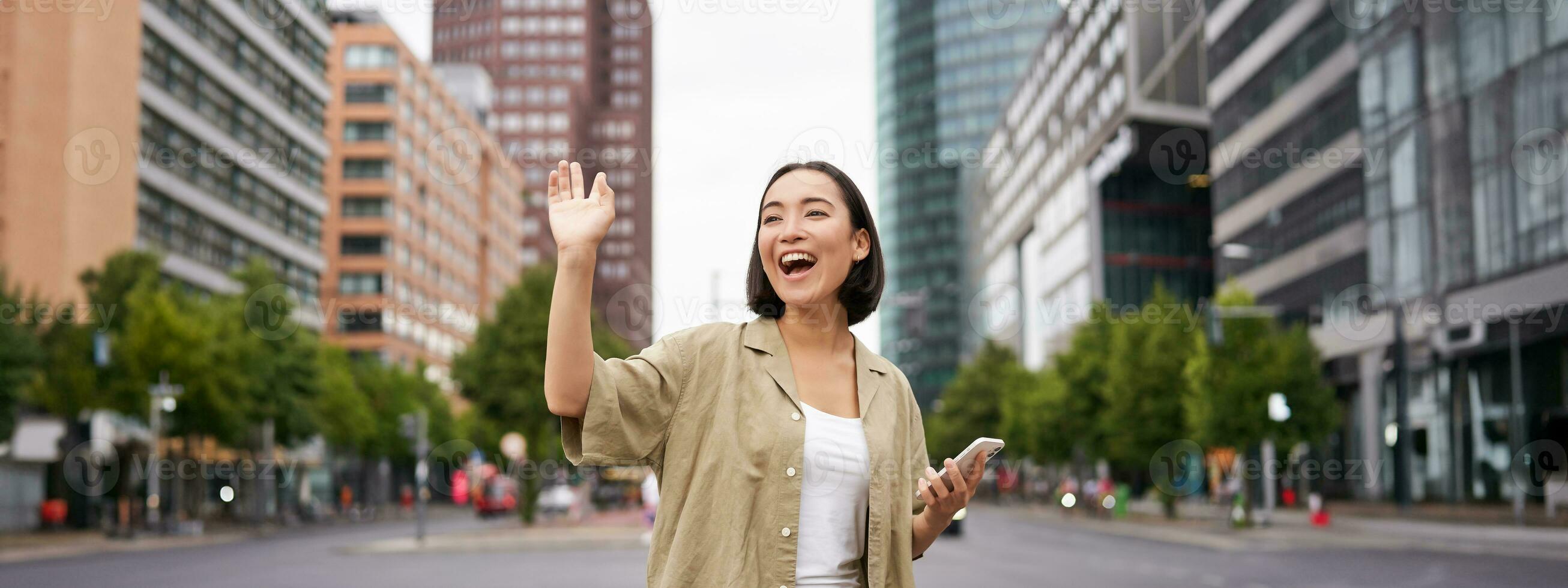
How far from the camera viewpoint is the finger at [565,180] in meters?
2.81

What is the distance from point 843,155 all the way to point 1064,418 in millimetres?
48154

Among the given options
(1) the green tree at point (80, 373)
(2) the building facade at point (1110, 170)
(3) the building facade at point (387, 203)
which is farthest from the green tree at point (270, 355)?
(3) the building facade at point (387, 203)

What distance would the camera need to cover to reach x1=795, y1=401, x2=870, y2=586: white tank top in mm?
2893

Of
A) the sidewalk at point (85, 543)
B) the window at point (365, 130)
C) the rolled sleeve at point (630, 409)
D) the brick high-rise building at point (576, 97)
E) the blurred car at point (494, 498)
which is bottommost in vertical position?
the blurred car at point (494, 498)

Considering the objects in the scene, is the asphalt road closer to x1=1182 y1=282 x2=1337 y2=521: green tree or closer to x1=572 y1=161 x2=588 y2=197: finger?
x1=1182 y1=282 x2=1337 y2=521: green tree

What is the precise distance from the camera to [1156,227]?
256ft

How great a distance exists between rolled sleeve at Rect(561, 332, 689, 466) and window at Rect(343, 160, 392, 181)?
89139mm

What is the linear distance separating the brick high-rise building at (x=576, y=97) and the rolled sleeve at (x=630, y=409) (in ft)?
378

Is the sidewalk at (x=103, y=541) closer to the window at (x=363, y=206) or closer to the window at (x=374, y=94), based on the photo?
the window at (x=363, y=206)

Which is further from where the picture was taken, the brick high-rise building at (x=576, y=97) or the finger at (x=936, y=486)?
the brick high-rise building at (x=576, y=97)

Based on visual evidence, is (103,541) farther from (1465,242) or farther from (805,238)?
(805,238)

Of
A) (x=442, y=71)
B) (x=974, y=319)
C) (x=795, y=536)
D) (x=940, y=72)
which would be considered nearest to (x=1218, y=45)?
(x=795, y=536)

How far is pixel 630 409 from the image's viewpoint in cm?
277

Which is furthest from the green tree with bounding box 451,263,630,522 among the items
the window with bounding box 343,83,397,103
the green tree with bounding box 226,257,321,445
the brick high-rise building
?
the brick high-rise building
